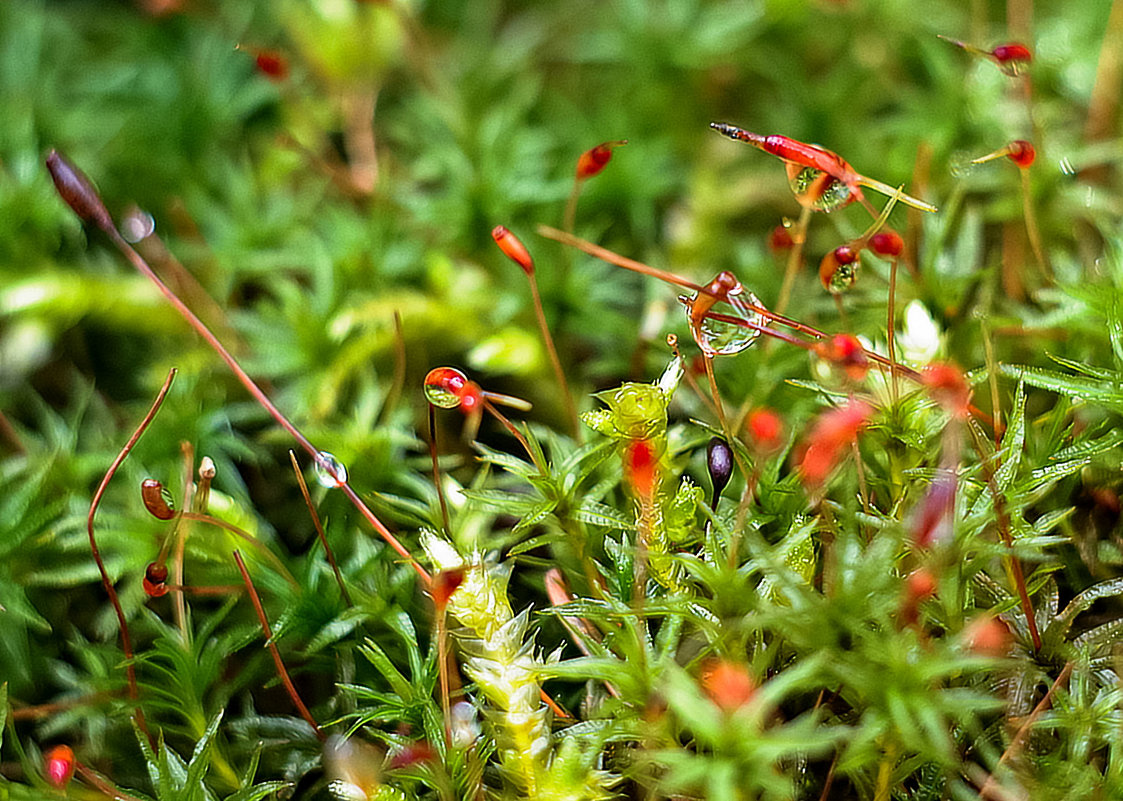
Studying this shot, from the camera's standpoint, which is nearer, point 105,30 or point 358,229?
point 358,229

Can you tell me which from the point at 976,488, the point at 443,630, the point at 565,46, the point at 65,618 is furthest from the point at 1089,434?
the point at 565,46

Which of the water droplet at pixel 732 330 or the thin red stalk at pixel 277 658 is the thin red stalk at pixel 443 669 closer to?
the thin red stalk at pixel 277 658

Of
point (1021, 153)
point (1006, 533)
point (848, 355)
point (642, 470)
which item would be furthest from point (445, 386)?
point (1021, 153)

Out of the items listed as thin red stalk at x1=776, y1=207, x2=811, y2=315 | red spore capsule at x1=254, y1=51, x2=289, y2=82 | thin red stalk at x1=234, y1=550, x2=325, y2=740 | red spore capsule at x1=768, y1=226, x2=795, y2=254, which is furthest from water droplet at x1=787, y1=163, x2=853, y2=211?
red spore capsule at x1=254, y1=51, x2=289, y2=82

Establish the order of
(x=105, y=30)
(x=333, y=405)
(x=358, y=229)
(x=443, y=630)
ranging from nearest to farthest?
1. (x=443, y=630)
2. (x=333, y=405)
3. (x=358, y=229)
4. (x=105, y=30)

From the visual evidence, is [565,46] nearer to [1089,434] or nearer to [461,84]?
[461,84]

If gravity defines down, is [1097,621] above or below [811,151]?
below
